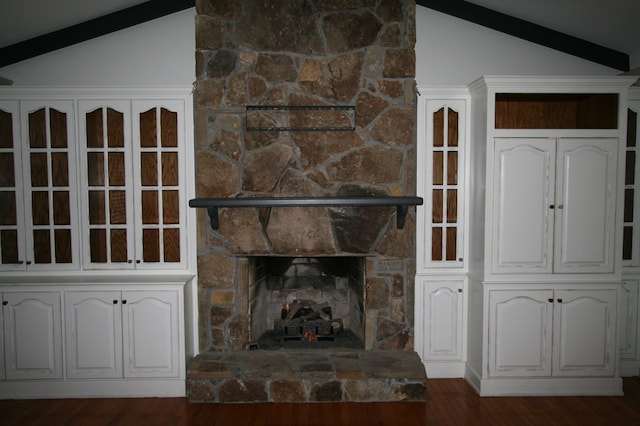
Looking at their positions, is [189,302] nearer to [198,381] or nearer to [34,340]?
[198,381]

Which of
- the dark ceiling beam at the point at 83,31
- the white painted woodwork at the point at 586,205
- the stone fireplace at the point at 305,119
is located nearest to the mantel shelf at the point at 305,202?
the stone fireplace at the point at 305,119

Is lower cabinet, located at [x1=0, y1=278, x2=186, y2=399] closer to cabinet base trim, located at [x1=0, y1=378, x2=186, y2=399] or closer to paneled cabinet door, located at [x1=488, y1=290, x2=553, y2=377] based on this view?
cabinet base trim, located at [x1=0, y1=378, x2=186, y2=399]

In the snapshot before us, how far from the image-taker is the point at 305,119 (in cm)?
300

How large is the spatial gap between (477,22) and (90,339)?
397 cm

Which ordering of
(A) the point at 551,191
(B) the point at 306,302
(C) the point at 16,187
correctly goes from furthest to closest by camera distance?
(B) the point at 306,302
(C) the point at 16,187
(A) the point at 551,191

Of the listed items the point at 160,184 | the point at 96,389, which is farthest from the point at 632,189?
the point at 96,389

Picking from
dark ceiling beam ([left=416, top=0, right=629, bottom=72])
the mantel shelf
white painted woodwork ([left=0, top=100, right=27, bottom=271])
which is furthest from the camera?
dark ceiling beam ([left=416, top=0, right=629, bottom=72])

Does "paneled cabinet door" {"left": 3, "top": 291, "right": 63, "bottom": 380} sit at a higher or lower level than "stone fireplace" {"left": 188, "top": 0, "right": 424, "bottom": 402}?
lower

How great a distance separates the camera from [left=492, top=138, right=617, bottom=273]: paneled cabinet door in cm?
295

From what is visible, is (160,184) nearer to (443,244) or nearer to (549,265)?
(443,244)

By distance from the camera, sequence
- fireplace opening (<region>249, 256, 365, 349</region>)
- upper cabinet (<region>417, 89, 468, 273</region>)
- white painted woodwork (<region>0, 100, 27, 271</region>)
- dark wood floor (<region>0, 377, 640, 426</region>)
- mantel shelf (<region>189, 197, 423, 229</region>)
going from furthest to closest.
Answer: fireplace opening (<region>249, 256, 365, 349</region>) < upper cabinet (<region>417, 89, 468, 273</region>) < white painted woodwork (<region>0, 100, 27, 271</region>) < mantel shelf (<region>189, 197, 423, 229</region>) < dark wood floor (<region>0, 377, 640, 426</region>)

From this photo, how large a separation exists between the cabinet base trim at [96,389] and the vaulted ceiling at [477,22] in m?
2.62

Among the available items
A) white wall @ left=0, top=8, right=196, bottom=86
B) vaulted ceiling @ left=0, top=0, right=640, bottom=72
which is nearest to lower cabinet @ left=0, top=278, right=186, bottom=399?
white wall @ left=0, top=8, right=196, bottom=86

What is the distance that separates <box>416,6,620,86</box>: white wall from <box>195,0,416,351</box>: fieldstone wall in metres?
0.63
